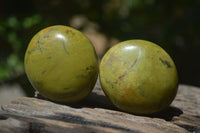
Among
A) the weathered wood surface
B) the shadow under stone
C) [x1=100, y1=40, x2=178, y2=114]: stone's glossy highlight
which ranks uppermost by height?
[x1=100, y1=40, x2=178, y2=114]: stone's glossy highlight

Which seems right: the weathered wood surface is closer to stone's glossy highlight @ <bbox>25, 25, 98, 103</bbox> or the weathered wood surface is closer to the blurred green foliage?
stone's glossy highlight @ <bbox>25, 25, 98, 103</bbox>

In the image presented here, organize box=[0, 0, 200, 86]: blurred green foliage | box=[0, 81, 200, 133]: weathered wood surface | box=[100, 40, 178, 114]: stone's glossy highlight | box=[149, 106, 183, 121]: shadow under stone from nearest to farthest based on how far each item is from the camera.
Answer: box=[0, 81, 200, 133]: weathered wood surface
box=[100, 40, 178, 114]: stone's glossy highlight
box=[149, 106, 183, 121]: shadow under stone
box=[0, 0, 200, 86]: blurred green foliage

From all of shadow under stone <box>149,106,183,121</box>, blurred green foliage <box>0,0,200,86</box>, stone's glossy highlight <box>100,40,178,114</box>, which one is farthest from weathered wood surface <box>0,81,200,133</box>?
blurred green foliage <box>0,0,200,86</box>

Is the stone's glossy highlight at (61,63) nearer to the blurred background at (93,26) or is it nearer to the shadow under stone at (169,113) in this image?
the shadow under stone at (169,113)

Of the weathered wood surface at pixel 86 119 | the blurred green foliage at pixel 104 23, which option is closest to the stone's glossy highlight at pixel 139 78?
the weathered wood surface at pixel 86 119

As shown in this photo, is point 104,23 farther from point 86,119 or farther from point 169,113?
point 86,119

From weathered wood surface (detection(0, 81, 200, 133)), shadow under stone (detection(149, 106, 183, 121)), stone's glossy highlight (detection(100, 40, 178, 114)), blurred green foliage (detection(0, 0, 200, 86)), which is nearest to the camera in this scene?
weathered wood surface (detection(0, 81, 200, 133))

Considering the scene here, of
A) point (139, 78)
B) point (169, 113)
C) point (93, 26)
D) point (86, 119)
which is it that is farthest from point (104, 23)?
point (86, 119)
